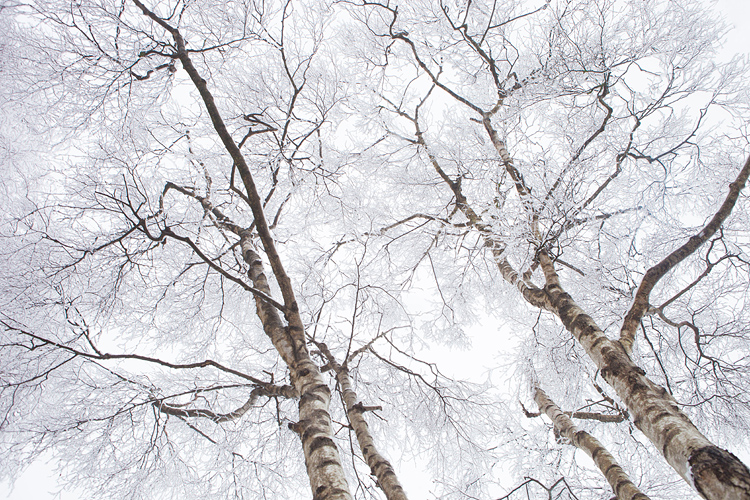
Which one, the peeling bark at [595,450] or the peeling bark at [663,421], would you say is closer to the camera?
the peeling bark at [663,421]

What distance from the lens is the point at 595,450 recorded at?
141 inches

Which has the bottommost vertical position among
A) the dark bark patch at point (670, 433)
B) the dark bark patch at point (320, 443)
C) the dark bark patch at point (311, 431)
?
the dark bark patch at point (670, 433)

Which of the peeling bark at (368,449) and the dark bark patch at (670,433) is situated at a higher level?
the peeling bark at (368,449)

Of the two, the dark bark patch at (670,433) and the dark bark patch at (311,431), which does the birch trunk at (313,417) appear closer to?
the dark bark patch at (311,431)

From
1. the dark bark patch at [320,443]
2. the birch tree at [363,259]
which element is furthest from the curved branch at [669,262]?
the dark bark patch at [320,443]

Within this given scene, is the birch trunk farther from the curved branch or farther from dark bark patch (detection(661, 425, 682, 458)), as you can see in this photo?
the curved branch

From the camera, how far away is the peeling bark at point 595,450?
2945 mm

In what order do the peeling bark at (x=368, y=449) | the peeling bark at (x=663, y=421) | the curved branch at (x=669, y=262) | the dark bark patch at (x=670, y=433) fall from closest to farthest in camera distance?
the peeling bark at (x=663, y=421) < the dark bark patch at (x=670, y=433) < the curved branch at (x=669, y=262) < the peeling bark at (x=368, y=449)

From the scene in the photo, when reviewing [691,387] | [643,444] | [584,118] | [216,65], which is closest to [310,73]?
[216,65]

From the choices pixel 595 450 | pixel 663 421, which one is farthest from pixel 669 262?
pixel 595 450

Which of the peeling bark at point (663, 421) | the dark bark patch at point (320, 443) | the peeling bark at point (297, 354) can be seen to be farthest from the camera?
the dark bark patch at point (320, 443)

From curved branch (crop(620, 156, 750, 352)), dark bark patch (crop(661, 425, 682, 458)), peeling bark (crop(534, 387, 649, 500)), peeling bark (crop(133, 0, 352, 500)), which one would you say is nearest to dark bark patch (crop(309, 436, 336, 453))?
peeling bark (crop(133, 0, 352, 500))

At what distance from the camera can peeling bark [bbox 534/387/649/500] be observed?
9.66 ft

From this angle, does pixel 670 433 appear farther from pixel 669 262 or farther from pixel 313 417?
pixel 313 417
